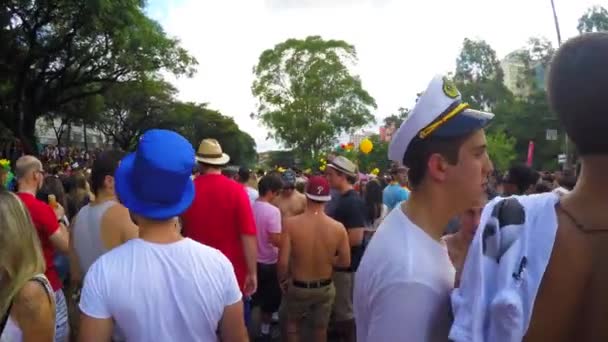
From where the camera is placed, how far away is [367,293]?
196 cm

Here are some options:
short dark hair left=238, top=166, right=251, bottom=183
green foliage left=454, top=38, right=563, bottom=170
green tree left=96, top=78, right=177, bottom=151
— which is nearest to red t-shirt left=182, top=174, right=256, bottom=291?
short dark hair left=238, top=166, right=251, bottom=183

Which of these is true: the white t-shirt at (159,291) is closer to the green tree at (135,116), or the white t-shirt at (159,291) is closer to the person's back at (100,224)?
the person's back at (100,224)

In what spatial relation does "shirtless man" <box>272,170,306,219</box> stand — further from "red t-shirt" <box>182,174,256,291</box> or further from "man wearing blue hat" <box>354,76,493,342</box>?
"man wearing blue hat" <box>354,76,493,342</box>

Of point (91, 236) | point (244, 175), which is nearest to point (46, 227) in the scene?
point (91, 236)

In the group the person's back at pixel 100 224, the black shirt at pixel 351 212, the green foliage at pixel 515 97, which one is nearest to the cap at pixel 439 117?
the person's back at pixel 100 224

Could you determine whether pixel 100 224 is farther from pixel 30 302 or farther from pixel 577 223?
pixel 577 223

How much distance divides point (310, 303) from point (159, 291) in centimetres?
374

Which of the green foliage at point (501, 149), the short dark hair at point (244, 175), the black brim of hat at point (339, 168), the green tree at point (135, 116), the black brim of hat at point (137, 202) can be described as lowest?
the green foliage at point (501, 149)

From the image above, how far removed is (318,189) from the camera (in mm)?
5855

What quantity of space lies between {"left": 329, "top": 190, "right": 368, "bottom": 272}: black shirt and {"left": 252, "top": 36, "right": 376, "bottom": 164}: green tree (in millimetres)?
49431

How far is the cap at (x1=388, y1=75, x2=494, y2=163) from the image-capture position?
2.04 meters

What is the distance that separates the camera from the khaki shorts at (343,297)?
6633 millimetres

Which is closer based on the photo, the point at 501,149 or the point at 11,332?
the point at 11,332

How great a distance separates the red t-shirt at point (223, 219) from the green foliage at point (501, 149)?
46.6 metres
